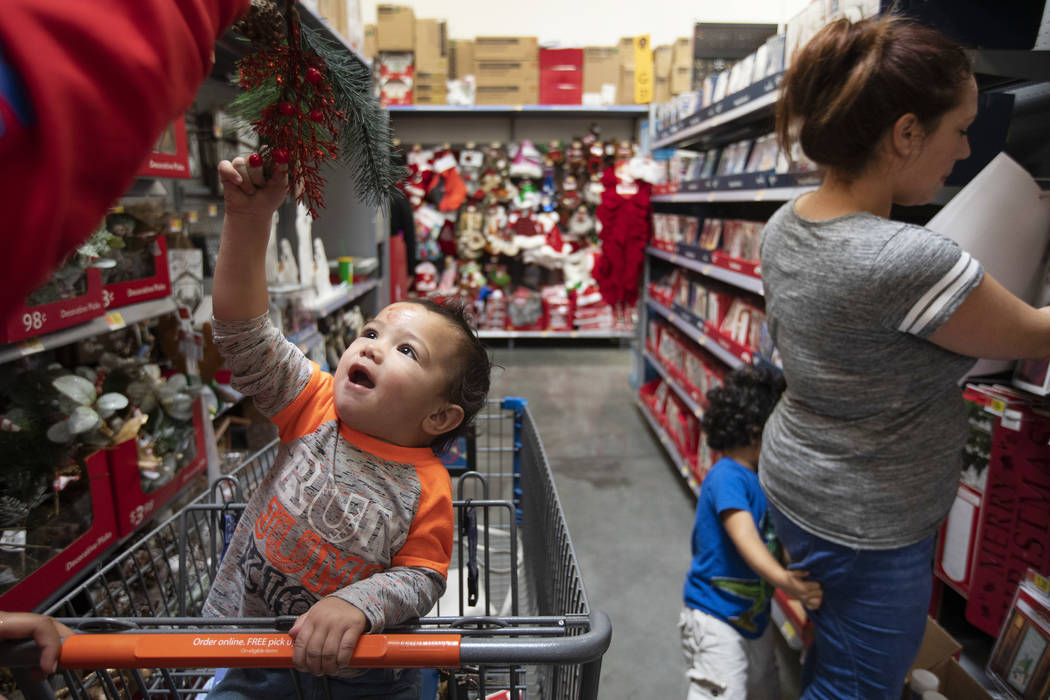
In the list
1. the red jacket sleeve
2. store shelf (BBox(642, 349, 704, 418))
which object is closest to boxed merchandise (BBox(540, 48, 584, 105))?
store shelf (BBox(642, 349, 704, 418))

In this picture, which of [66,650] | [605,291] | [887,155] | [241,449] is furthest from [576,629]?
[605,291]

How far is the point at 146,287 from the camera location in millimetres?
1815

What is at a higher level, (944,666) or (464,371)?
(464,371)

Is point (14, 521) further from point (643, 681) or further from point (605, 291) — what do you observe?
point (605, 291)

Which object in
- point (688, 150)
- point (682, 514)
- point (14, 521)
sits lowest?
point (682, 514)

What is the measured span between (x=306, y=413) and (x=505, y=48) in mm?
6151

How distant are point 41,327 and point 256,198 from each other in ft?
3.06

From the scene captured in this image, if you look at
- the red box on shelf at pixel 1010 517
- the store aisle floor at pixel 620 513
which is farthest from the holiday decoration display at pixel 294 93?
the red box on shelf at pixel 1010 517

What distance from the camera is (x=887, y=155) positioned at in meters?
1.04

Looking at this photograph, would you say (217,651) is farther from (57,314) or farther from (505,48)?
(505,48)

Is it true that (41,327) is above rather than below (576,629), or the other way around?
above

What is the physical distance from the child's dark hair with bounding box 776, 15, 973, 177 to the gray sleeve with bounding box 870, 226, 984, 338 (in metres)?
0.18

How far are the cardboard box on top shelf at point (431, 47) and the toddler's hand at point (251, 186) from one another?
242 inches

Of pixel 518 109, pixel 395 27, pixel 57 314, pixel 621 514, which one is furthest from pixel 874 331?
pixel 395 27
